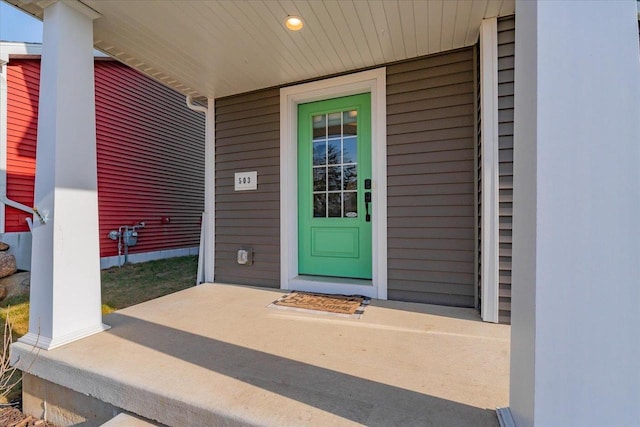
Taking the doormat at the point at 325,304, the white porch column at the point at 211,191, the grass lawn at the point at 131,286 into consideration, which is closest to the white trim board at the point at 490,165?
the doormat at the point at 325,304

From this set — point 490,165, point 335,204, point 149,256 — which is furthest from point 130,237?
point 490,165

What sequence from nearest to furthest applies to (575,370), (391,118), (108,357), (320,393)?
(575,370)
(320,393)
(108,357)
(391,118)

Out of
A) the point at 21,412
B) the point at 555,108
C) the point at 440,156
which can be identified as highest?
the point at 440,156

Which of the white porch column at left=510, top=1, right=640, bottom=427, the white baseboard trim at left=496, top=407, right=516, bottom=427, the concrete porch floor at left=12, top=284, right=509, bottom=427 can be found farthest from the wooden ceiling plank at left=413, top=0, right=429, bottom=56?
the white baseboard trim at left=496, top=407, right=516, bottom=427

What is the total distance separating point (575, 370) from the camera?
2.65 feet

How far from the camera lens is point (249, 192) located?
333 cm

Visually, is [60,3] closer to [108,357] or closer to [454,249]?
[108,357]

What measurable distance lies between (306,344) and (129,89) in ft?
20.5

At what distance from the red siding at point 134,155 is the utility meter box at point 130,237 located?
189 mm

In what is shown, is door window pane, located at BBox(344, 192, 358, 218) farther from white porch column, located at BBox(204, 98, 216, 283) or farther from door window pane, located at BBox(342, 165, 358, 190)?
white porch column, located at BBox(204, 98, 216, 283)

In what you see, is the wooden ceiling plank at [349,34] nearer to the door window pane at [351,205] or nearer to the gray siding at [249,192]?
the gray siding at [249,192]

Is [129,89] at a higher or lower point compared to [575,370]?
higher

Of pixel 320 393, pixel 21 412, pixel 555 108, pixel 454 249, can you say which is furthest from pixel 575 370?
pixel 21 412

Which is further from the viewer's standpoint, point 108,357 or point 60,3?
point 60,3
